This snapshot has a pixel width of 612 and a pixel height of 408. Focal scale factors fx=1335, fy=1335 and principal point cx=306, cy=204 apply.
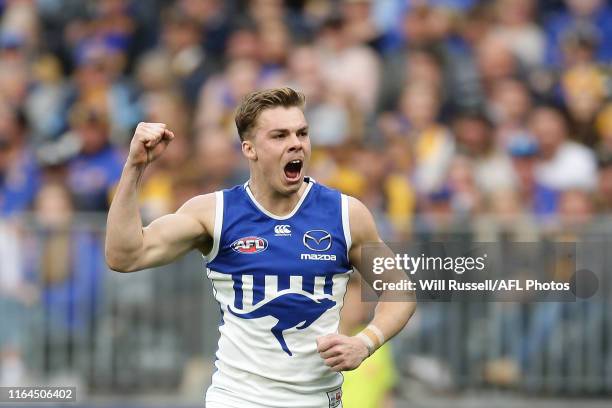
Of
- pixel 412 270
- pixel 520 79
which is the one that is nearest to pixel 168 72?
pixel 520 79

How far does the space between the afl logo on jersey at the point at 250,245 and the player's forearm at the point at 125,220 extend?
0.54m

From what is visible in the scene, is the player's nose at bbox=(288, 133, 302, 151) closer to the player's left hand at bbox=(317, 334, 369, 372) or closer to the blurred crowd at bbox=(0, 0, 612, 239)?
the player's left hand at bbox=(317, 334, 369, 372)

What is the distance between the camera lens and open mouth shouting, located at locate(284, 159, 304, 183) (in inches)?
278

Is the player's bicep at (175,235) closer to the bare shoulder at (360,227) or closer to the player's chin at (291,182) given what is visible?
the player's chin at (291,182)

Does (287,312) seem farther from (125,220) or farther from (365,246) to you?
(125,220)

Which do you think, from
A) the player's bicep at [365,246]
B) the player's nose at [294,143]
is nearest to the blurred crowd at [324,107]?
the player's bicep at [365,246]

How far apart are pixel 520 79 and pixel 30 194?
5153 mm

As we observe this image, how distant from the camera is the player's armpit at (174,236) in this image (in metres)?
6.87

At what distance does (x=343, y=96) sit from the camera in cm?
1372

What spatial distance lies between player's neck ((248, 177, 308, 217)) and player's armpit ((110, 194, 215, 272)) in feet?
0.83

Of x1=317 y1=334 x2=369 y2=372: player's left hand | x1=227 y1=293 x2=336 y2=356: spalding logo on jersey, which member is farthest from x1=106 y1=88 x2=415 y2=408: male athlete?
x1=317 y1=334 x2=369 y2=372: player's left hand

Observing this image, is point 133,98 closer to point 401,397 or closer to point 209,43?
point 209,43

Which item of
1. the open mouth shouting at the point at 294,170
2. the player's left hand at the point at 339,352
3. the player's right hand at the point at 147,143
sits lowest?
the player's left hand at the point at 339,352

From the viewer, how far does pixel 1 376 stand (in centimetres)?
1204
